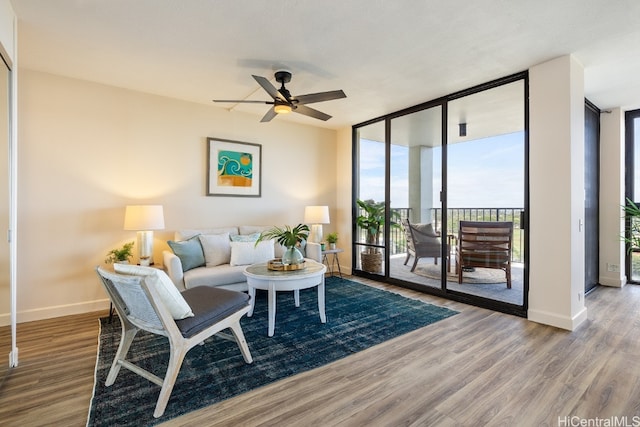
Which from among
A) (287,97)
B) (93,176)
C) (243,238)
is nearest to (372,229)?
(243,238)

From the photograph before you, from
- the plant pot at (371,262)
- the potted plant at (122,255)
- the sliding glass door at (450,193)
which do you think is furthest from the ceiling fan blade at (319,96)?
the plant pot at (371,262)

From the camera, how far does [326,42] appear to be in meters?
2.64

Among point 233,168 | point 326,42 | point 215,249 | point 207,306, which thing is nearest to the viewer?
point 207,306

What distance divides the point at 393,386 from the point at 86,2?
11.1 feet

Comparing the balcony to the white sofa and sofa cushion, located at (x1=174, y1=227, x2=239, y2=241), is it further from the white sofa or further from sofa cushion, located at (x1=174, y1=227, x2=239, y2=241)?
sofa cushion, located at (x1=174, y1=227, x2=239, y2=241)

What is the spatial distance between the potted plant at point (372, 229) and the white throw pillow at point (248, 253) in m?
1.84

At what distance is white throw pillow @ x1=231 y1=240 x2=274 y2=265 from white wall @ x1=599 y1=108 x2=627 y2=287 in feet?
15.9

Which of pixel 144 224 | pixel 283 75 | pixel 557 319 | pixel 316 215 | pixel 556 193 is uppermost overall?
pixel 283 75

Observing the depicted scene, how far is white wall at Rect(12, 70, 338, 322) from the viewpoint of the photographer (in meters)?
3.24

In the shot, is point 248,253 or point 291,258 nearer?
point 291,258

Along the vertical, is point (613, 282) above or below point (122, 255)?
below

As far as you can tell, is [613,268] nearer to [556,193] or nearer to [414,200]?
[556,193]

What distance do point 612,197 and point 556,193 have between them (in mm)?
2376

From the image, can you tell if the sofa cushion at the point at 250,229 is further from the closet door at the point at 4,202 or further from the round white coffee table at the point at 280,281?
the closet door at the point at 4,202
